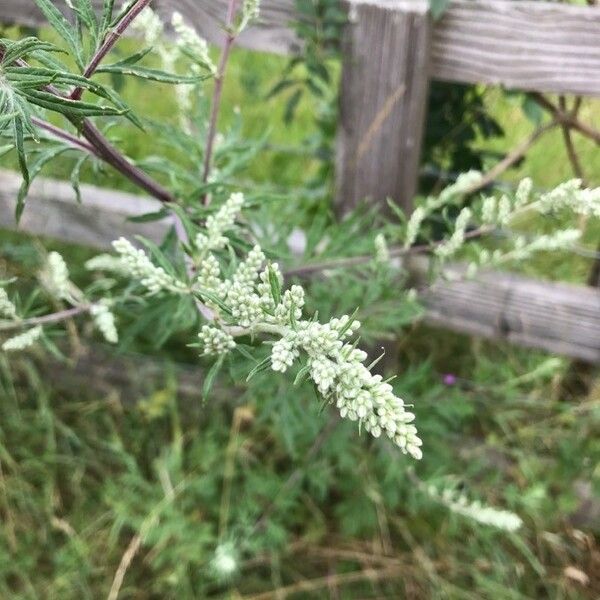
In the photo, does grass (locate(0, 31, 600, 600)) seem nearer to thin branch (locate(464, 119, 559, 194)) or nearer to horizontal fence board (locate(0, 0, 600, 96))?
thin branch (locate(464, 119, 559, 194))

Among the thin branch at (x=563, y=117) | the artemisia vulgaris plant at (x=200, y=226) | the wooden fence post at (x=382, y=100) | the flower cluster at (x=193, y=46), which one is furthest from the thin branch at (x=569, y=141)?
the flower cluster at (x=193, y=46)

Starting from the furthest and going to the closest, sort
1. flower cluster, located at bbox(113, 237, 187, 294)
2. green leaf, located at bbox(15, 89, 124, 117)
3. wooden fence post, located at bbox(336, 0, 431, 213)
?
wooden fence post, located at bbox(336, 0, 431, 213)
flower cluster, located at bbox(113, 237, 187, 294)
green leaf, located at bbox(15, 89, 124, 117)

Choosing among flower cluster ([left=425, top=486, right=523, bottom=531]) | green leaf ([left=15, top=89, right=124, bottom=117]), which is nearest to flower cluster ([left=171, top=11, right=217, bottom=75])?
green leaf ([left=15, top=89, right=124, bottom=117])

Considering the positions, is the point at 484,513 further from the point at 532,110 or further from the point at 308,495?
the point at 532,110

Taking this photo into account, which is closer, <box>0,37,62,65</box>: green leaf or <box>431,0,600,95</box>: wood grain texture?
<box>0,37,62,65</box>: green leaf

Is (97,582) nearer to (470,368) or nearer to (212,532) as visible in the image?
(212,532)

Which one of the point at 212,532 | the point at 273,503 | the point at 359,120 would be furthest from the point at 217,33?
the point at 212,532

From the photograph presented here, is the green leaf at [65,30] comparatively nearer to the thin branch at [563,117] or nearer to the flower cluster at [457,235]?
the flower cluster at [457,235]
